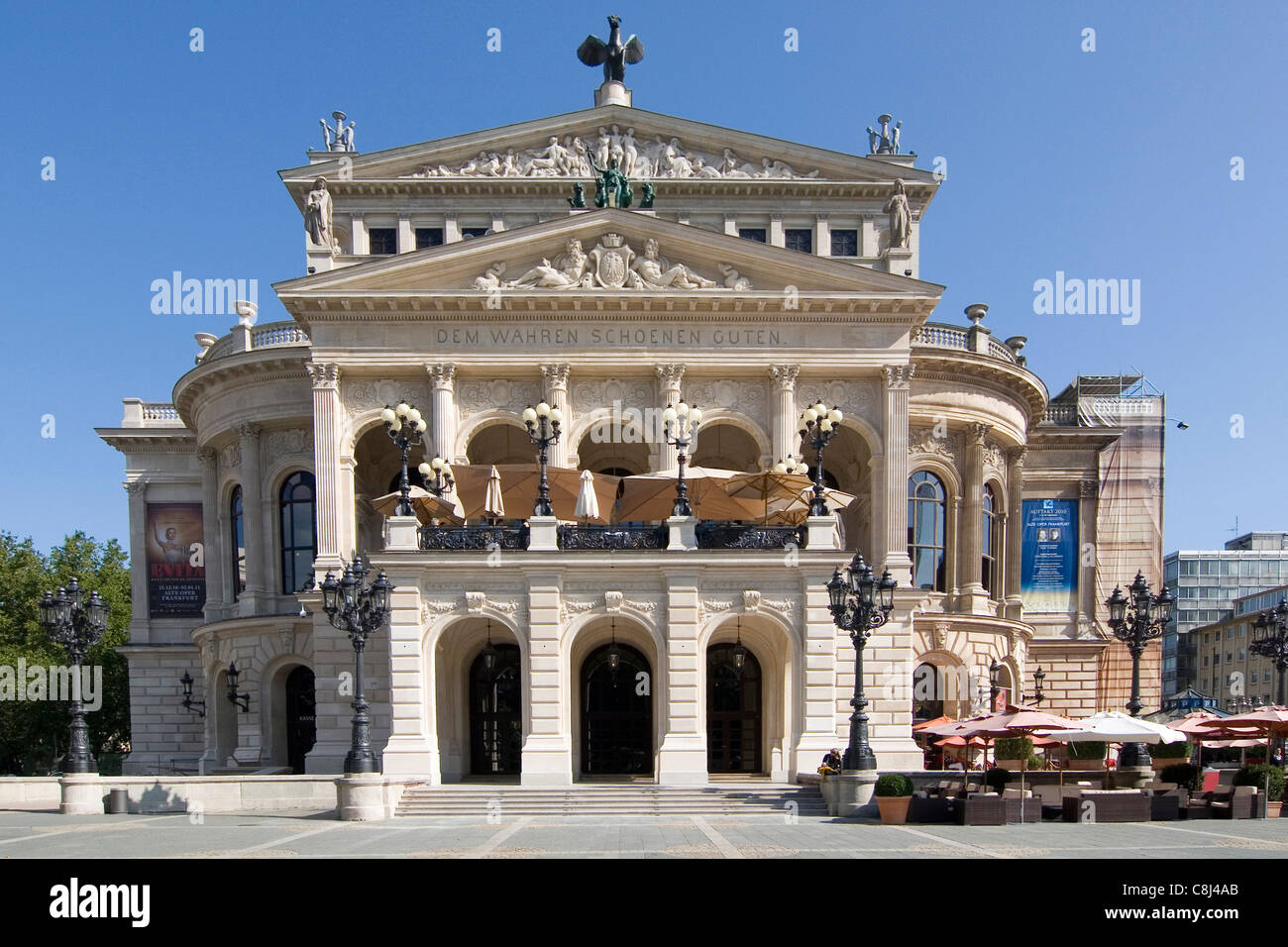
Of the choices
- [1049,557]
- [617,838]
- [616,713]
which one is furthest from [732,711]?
[1049,557]

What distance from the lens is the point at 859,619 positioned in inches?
976

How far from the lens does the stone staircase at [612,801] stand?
25.2 metres

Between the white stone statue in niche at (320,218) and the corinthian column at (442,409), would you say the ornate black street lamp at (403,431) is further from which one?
the white stone statue in niche at (320,218)

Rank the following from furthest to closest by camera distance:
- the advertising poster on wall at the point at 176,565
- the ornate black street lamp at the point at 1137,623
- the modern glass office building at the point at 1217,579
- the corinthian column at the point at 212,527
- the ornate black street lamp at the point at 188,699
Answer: the modern glass office building at the point at 1217,579 → the advertising poster on wall at the point at 176,565 → the ornate black street lamp at the point at 188,699 → the corinthian column at the point at 212,527 → the ornate black street lamp at the point at 1137,623

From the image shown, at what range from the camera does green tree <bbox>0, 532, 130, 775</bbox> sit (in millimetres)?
53281

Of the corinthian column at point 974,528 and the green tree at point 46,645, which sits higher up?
the corinthian column at point 974,528

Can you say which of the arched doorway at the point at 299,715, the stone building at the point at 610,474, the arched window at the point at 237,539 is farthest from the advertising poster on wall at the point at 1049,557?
the arched window at the point at 237,539

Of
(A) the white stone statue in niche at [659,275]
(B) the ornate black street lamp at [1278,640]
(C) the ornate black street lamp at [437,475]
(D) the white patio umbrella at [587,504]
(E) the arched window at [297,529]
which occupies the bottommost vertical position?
(B) the ornate black street lamp at [1278,640]

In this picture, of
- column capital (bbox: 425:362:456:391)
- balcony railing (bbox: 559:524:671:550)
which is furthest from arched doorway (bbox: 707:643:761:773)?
column capital (bbox: 425:362:456:391)

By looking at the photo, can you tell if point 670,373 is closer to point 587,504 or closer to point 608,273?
point 608,273

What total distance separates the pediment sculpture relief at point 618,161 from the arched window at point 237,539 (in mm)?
14747

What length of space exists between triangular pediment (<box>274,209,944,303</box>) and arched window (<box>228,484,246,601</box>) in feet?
36.9
